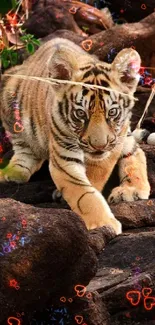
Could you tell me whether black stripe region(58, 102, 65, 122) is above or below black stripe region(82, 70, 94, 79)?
below

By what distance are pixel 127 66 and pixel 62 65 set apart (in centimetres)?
40

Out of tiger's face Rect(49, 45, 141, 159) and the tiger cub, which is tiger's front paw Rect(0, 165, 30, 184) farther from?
tiger's face Rect(49, 45, 141, 159)

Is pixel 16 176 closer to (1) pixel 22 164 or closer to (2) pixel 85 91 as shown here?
(1) pixel 22 164

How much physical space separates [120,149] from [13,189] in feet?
2.40

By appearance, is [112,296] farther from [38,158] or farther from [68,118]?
[38,158]

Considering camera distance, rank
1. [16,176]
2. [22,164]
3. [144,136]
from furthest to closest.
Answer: [144,136] → [22,164] → [16,176]

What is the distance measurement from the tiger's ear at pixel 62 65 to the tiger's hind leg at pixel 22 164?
0.98 meters

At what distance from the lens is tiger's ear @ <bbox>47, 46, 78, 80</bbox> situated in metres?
5.29

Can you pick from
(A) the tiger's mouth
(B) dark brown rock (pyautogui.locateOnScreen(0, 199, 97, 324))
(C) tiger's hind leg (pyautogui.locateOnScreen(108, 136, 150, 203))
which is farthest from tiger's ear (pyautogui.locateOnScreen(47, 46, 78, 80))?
(B) dark brown rock (pyautogui.locateOnScreen(0, 199, 97, 324))

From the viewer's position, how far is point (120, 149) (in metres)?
5.70

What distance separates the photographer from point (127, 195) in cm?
560

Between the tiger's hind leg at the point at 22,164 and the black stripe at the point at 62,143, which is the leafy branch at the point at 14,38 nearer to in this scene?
the tiger's hind leg at the point at 22,164

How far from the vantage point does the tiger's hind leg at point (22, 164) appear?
240 inches

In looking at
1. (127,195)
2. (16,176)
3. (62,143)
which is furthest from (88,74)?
(16,176)
